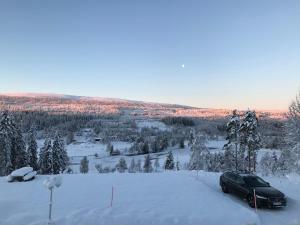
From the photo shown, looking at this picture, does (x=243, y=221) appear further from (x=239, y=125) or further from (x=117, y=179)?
(x=239, y=125)

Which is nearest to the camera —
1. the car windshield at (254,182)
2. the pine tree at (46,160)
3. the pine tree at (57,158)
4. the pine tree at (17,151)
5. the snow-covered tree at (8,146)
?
the car windshield at (254,182)

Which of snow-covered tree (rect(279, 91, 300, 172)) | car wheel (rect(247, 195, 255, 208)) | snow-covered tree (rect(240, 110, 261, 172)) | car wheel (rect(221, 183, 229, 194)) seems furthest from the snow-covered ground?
snow-covered tree (rect(240, 110, 261, 172))

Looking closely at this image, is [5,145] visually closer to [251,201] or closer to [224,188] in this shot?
[224,188]

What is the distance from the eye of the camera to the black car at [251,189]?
18.3 m

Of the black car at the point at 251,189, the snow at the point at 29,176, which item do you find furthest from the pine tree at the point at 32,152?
the black car at the point at 251,189

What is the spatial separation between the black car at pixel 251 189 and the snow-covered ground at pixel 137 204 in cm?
43

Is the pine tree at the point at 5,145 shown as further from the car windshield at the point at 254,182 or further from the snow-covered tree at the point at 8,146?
the car windshield at the point at 254,182

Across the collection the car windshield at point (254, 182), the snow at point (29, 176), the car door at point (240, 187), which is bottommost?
the snow at point (29, 176)

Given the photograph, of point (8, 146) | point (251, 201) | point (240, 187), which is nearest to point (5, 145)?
point (8, 146)

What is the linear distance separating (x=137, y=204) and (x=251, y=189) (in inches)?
257

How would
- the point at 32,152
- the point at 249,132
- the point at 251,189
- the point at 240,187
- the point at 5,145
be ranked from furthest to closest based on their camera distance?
the point at 32,152 → the point at 249,132 → the point at 5,145 → the point at 240,187 → the point at 251,189

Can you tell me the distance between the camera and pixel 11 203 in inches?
694

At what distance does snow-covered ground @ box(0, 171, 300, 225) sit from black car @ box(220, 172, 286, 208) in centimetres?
43

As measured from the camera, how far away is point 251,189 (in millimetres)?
19312
